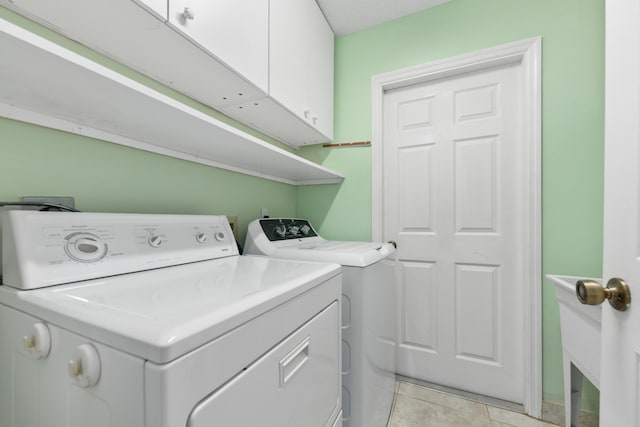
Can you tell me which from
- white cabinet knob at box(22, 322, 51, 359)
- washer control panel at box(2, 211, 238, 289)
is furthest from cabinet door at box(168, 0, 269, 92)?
white cabinet knob at box(22, 322, 51, 359)

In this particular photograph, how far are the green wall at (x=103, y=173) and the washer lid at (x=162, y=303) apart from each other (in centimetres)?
36

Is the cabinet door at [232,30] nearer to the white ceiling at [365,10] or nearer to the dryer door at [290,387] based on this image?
the white ceiling at [365,10]

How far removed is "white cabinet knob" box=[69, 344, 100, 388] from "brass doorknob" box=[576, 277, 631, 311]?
1045 mm

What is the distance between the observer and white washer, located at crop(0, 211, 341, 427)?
0.40 meters

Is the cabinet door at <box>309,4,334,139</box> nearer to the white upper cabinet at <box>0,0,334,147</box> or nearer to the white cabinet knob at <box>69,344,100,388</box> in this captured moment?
the white upper cabinet at <box>0,0,334,147</box>

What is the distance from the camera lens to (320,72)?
179cm

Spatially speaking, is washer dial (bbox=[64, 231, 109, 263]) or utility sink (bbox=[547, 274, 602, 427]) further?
utility sink (bbox=[547, 274, 602, 427])

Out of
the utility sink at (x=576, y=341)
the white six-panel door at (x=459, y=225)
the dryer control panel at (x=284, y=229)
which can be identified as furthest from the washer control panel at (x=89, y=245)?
the utility sink at (x=576, y=341)

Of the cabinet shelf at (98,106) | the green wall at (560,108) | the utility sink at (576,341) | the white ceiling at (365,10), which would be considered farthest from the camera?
the white ceiling at (365,10)

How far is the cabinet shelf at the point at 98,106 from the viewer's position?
529 millimetres

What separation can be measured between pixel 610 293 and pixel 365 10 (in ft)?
6.65

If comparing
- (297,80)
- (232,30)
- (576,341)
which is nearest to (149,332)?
(232,30)

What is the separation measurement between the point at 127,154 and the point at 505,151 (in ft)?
6.71

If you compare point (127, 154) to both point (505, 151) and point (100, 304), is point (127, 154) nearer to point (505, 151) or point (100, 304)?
point (100, 304)
